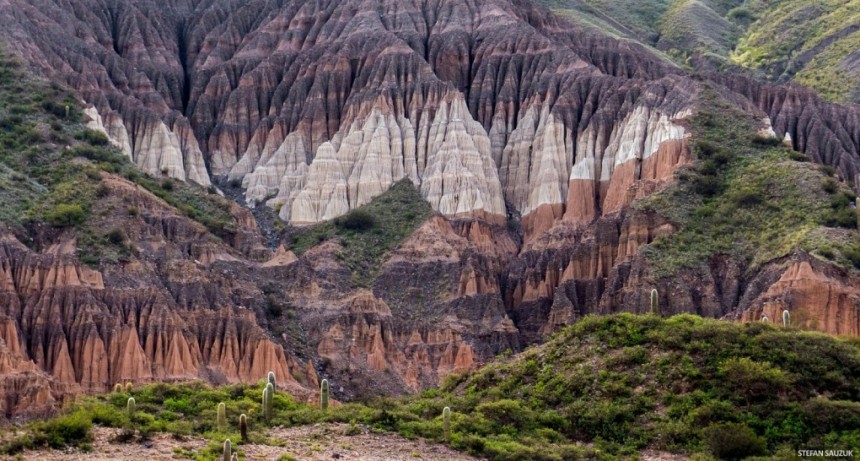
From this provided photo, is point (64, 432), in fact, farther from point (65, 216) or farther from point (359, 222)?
point (359, 222)

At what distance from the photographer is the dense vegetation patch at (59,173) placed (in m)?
115

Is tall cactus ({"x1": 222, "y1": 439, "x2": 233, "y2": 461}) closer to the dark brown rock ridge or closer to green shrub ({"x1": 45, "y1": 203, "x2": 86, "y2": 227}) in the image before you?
the dark brown rock ridge

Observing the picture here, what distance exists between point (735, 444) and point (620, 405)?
585 centimetres

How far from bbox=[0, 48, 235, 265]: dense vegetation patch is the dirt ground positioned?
4959cm

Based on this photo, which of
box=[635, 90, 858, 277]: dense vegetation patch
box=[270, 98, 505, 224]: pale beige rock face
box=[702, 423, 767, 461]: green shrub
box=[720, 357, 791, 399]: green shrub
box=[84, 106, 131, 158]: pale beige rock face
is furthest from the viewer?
box=[270, 98, 505, 224]: pale beige rock face

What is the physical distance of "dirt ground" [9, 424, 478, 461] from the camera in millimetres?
60125

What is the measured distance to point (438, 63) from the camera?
490ft

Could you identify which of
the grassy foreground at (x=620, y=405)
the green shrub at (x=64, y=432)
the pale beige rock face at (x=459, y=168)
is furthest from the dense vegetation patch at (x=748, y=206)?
the green shrub at (x=64, y=432)

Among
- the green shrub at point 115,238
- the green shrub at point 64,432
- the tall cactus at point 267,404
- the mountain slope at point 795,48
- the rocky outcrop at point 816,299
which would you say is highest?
the mountain slope at point 795,48

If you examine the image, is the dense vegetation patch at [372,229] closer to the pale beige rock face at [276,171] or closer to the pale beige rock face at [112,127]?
the pale beige rock face at [276,171]

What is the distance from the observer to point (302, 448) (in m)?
63.4

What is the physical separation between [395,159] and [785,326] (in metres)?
68.6

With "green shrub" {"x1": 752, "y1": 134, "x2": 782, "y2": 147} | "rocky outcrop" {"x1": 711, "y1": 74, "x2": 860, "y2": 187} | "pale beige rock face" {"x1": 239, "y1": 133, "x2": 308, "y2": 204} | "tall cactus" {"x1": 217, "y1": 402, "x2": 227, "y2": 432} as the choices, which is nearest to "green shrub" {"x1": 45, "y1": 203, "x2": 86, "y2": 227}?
"pale beige rock face" {"x1": 239, "y1": 133, "x2": 308, "y2": 204}

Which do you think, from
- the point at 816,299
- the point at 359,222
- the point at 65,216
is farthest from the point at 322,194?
the point at 816,299
